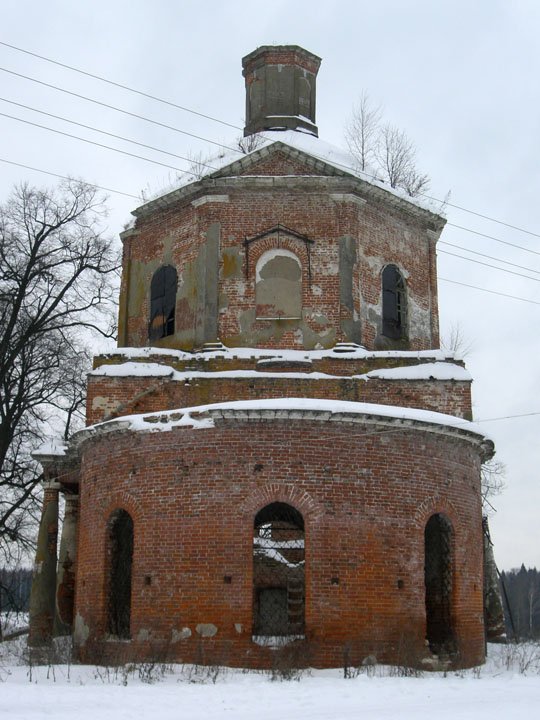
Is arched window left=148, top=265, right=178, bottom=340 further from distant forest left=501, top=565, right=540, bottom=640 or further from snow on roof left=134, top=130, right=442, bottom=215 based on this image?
distant forest left=501, top=565, right=540, bottom=640

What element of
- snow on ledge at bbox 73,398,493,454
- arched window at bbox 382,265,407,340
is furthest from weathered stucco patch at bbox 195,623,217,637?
arched window at bbox 382,265,407,340

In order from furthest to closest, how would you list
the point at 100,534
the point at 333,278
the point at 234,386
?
the point at 333,278, the point at 234,386, the point at 100,534

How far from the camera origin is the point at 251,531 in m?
12.4

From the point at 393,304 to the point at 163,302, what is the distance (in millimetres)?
4390

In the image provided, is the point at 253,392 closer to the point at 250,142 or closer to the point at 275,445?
the point at 275,445

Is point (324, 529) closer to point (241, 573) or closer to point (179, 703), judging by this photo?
point (241, 573)

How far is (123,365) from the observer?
591 inches

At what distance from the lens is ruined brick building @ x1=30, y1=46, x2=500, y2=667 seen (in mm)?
12391

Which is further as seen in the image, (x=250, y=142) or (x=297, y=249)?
(x=250, y=142)

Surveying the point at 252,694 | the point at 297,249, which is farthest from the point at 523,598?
the point at 252,694

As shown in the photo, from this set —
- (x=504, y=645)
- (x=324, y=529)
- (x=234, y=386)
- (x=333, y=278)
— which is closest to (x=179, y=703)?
(x=324, y=529)

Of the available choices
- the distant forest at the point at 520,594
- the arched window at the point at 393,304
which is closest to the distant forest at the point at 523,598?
the distant forest at the point at 520,594

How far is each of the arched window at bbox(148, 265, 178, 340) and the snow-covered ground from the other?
6681 mm

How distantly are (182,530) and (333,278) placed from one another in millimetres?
5693
